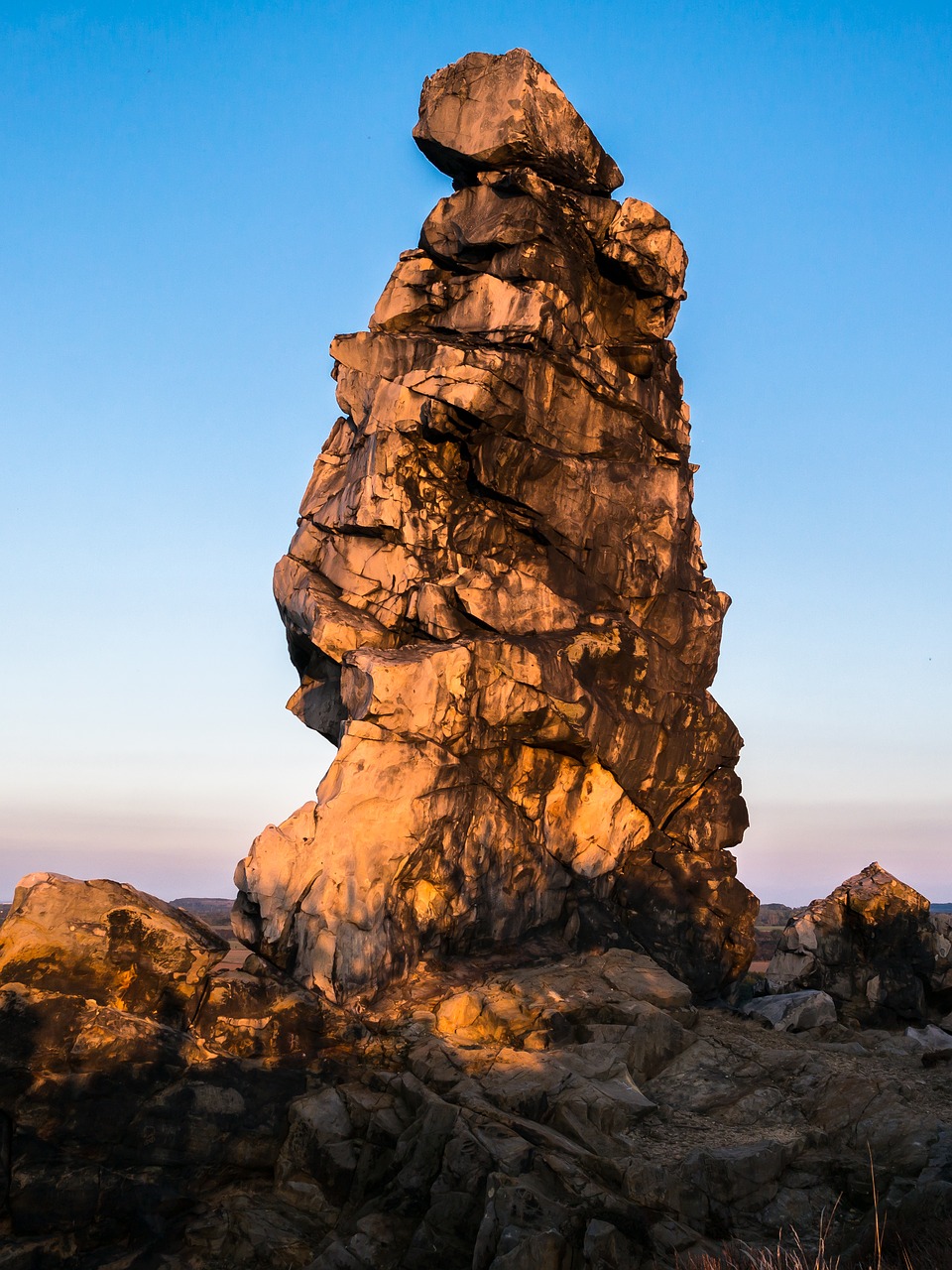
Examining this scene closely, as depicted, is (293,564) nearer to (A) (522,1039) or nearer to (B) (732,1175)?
(A) (522,1039)

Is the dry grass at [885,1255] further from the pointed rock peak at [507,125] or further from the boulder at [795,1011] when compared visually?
the pointed rock peak at [507,125]

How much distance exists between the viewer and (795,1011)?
3098cm

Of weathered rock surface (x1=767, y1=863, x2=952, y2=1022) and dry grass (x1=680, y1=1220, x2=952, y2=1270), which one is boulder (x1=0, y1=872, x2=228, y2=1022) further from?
weathered rock surface (x1=767, y1=863, x2=952, y2=1022)

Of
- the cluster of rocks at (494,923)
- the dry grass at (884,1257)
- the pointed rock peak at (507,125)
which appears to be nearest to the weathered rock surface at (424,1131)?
the cluster of rocks at (494,923)

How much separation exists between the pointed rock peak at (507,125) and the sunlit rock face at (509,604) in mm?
75

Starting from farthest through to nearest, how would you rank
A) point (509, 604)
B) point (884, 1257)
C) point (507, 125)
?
1. point (507, 125)
2. point (509, 604)
3. point (884, 1257)

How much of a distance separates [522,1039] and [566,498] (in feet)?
51.3

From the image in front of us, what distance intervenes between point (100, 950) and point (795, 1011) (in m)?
18.7

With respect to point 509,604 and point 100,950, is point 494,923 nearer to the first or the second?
point 509,604

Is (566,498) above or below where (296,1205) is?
above

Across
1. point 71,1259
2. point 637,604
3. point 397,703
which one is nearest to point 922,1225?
point 71,1259

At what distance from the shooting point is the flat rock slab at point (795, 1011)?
3038cm

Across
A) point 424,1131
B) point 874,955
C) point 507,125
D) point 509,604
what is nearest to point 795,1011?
point 874,955

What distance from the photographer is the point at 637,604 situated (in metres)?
34.4
